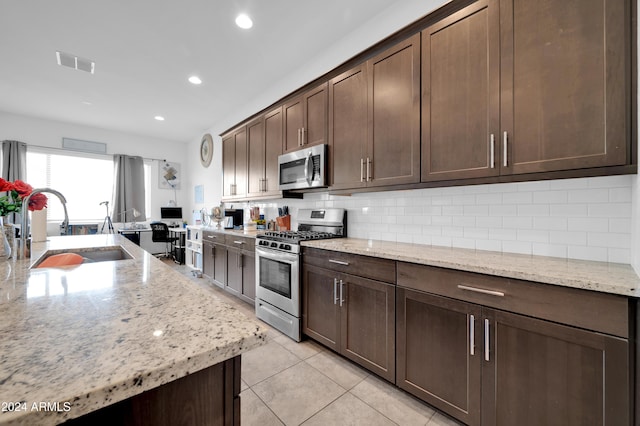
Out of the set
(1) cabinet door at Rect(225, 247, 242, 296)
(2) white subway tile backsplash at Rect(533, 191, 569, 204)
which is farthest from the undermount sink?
(2) white subway tile backsplash at Rect(533, 191, 569, 204)

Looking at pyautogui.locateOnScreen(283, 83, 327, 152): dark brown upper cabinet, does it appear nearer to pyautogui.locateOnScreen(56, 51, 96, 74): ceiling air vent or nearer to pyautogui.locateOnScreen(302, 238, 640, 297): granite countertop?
pyautogui.locateOnScreen(302, 238, 640, 297): granite countertop

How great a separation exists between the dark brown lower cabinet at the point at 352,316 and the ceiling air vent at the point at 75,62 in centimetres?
361

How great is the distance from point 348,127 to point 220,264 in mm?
2661

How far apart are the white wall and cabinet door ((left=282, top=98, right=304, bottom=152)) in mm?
4887

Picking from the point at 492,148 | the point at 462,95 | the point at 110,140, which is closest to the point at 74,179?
the point at 110,140

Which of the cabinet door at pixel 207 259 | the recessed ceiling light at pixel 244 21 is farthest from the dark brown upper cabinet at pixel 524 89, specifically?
the cabinet door at pixel 207 259

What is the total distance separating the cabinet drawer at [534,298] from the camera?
3.30 feet

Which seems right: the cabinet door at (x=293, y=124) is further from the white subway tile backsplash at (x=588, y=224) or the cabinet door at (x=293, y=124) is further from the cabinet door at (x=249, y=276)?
the white subway tile backsplash at (x=588, y=224)

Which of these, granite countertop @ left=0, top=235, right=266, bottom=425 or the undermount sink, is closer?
granite countertop @ left=0, top=235, right=266, bottom=425

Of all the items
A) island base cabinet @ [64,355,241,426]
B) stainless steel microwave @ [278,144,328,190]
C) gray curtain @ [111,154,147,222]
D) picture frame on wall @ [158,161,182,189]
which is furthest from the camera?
picture frame on wall @ [158,161,182,189]

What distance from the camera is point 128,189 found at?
5.90 meters

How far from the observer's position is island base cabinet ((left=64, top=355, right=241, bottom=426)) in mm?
475

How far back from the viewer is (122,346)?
19.4 inches

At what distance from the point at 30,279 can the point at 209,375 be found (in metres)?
0.93
